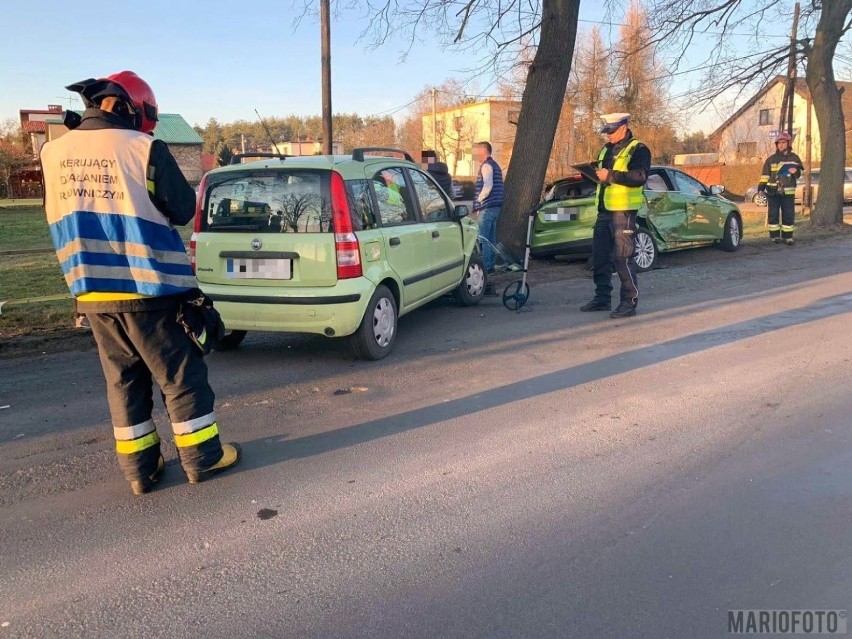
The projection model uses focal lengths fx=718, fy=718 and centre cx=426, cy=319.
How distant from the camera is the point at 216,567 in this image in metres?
3.04

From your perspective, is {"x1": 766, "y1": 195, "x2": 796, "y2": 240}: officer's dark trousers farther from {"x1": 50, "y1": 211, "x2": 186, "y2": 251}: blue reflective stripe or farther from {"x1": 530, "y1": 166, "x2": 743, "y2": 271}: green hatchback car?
{"x1": 50, "y1": 211, "x2": 186, "y2": 251}: blue reflective stripe

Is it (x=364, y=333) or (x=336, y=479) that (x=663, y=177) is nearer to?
(x=364, y=333)

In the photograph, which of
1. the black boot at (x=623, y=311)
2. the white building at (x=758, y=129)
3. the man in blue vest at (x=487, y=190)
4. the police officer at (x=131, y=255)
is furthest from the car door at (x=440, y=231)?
the white building at (x=758, y=129)

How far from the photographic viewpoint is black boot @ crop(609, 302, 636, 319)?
25.7 feet

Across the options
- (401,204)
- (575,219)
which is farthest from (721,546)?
(575,219)

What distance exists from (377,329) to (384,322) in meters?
0.12

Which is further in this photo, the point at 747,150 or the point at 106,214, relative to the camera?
the point at 747,150

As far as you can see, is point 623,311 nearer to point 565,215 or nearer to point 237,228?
point 565,215

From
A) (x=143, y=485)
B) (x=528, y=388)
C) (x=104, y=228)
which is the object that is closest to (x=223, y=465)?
(x=143, y=485)

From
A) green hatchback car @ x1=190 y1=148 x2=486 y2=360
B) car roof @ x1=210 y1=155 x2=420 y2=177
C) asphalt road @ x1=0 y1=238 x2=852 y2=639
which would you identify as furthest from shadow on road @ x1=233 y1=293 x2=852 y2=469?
car roof @ x1=210 y1=155 x2=420 y2=177

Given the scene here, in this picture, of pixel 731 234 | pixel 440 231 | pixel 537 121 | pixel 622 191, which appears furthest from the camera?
pixel 731 234

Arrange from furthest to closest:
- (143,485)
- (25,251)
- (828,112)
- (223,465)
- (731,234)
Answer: (828,112) → (25,251) → (731,234) → (223,465) → (143,485)

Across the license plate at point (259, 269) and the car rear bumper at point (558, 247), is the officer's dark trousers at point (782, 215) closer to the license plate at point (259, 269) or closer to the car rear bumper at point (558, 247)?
the car rear bumper at point (558, 247)

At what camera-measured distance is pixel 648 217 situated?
10.9 m
